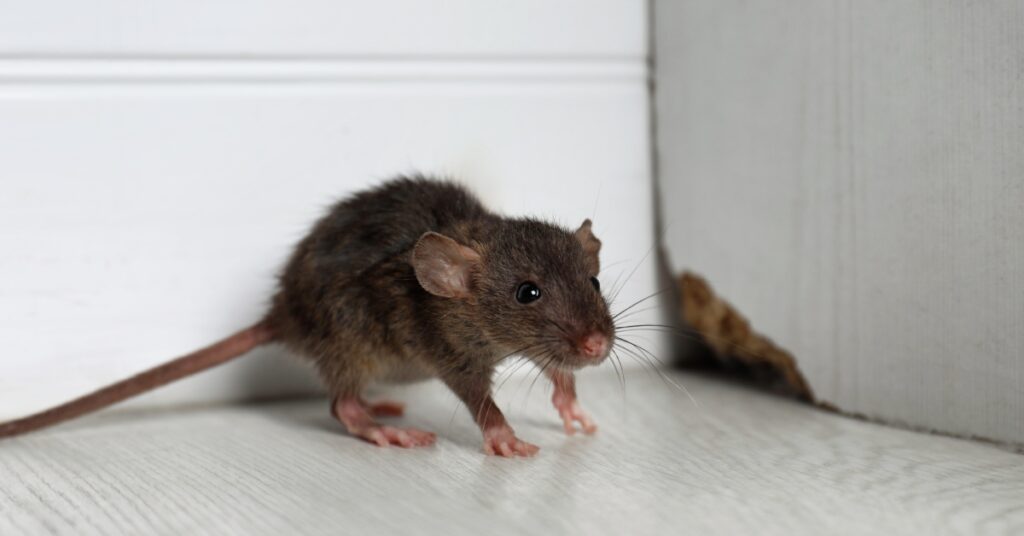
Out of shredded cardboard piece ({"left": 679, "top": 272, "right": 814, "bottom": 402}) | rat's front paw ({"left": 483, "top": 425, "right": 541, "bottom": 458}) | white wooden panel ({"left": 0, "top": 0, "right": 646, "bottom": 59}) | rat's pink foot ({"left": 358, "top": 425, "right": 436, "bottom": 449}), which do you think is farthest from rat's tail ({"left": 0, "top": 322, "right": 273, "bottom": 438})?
shredded cardboard piece ({"left": 679, "top": 272, "right": 814, "bottom": 402})

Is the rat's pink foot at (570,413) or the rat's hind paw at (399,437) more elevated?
the rat's pink foot at (570,413)

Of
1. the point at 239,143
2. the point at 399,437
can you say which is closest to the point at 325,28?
the point at 239,143

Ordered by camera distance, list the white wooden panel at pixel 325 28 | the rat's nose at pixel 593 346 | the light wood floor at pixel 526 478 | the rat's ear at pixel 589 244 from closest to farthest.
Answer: the light wood floor at pixel 526 478, the rat's nose at pixel 593 346, the rat's ear at pixel 589 244, the white wooden panel at pixel 325 28

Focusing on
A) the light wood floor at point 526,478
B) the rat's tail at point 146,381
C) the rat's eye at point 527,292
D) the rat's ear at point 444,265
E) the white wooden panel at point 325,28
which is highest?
the white wooden panel at point 325,28

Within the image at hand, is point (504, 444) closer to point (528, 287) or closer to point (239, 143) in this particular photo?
point (528, 287)

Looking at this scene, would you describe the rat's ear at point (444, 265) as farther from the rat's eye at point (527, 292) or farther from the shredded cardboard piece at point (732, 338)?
the shredded cardboard piece at point (732, 338)

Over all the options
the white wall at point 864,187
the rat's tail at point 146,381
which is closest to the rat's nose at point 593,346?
the white wall at point 864,187

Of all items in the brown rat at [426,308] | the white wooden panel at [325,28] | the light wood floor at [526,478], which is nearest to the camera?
the light wood floor at [526,478]

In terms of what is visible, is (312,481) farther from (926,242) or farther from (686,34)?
(686,34)
